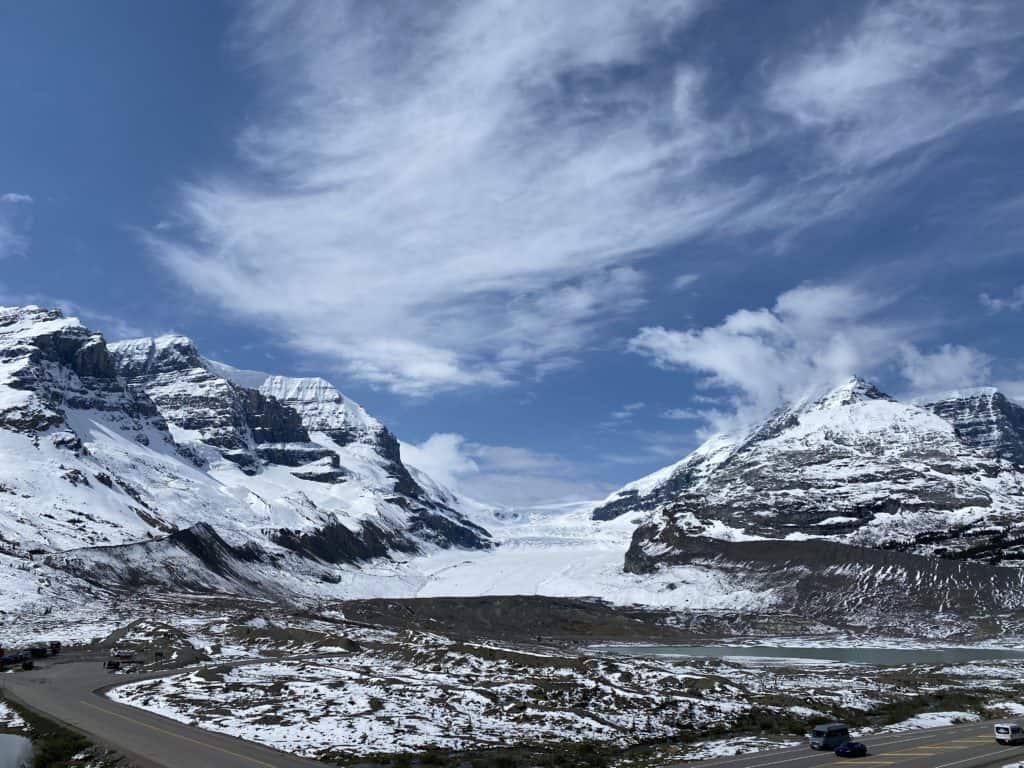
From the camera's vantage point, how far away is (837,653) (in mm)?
160875

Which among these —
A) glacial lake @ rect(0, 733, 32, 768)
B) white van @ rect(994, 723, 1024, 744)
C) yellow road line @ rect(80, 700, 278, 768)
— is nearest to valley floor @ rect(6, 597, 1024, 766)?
yellow road line @ rect(80, 700, 278, 768)

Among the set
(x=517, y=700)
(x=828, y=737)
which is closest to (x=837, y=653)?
(x=517, y=700)

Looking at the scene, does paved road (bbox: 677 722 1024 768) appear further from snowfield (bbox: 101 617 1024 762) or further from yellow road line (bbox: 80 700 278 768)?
yellow road line (bbox: 80 700 278 768)

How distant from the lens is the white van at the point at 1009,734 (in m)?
56.5

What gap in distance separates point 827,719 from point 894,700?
1705cm

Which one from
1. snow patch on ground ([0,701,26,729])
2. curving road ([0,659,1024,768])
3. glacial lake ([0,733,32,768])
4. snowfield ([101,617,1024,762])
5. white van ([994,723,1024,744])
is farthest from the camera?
snowfield ([101,617,1024,762])

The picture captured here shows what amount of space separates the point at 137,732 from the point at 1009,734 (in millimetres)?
57741

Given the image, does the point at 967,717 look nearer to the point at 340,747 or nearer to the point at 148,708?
the point at 340,747

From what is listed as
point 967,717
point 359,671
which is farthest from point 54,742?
point 967,717

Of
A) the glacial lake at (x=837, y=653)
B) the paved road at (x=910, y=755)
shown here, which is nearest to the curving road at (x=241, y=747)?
the paved road at (x=910, y=755)

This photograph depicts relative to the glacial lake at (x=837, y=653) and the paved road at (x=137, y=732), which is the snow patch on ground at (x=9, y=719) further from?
the glacial lake at (x=837, y=653)

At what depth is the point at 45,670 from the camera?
93.4 metres

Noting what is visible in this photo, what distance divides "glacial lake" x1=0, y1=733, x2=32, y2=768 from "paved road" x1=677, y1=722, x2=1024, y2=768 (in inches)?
1505

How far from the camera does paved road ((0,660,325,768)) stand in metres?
50.6
